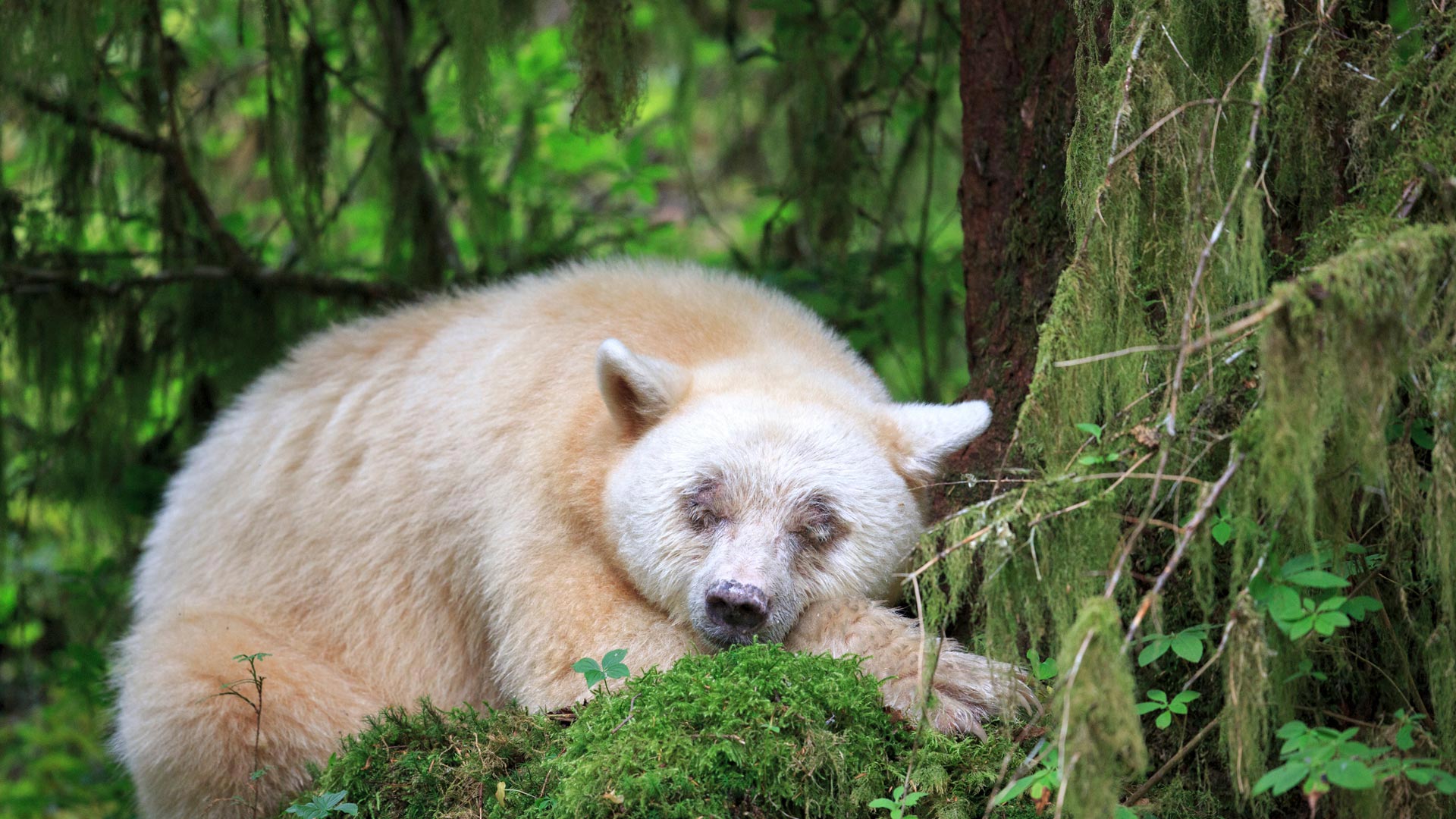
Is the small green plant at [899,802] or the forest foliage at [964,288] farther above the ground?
the forest foliage at [964,288]

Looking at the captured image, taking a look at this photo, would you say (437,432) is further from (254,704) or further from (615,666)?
(615,666)

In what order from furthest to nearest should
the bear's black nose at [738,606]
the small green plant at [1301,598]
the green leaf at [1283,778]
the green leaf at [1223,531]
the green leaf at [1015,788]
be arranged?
the bear's black nose at [738,606] → the green leaf at [1223,531] → the green leaf at [1015,788] → the small green plant at [1301,598] → the green leaf at [1283,778]

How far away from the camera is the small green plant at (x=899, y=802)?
8.95ft

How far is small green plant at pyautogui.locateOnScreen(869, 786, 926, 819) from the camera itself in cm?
273

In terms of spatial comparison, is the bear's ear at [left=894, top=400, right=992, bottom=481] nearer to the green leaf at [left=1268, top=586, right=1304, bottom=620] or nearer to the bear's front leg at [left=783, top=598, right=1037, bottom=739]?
the bear's front leg at [left=783, top=598, right=1037, bottom=739]

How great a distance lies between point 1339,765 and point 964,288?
3.24m

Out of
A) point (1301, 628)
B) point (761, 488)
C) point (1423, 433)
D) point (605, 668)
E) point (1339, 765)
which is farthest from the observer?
point (761, 488)

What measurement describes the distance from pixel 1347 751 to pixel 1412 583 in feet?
1.92

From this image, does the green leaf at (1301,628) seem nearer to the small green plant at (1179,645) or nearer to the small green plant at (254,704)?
the small green plant at (1179,645)

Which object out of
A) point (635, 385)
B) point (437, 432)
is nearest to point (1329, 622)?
point (635, 385)

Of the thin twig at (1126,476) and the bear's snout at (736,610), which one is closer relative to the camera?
the thin twig at (1126,476)

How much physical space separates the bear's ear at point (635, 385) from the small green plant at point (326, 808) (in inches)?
58.8

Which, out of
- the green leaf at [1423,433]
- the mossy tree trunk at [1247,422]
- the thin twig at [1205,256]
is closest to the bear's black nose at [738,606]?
the mossy tree trunk at [1247,422]

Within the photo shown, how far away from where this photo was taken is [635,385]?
3820 mm
